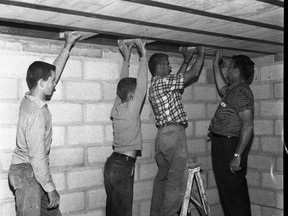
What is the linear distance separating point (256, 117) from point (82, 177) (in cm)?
251

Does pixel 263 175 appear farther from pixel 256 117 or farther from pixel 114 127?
pixel 114 127

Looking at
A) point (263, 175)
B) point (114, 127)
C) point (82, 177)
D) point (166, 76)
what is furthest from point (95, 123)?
point (263, 175)

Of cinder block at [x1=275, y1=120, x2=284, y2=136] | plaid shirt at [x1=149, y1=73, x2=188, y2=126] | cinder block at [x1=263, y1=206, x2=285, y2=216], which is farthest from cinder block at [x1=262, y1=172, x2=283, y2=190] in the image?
plaid shirt at [x1=149, y1=73, x2=188, y2=126]

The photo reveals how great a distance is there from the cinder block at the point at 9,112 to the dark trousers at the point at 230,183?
2.13 meters

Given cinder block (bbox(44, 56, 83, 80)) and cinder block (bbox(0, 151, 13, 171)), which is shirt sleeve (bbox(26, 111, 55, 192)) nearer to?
cinder block (bbox(0, 151, 13, 171))

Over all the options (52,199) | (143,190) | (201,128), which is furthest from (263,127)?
(52,199)

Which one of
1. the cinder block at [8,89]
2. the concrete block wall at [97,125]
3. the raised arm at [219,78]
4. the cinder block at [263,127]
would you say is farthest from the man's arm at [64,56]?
the cinder block at [263,127]

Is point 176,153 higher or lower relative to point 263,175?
higher

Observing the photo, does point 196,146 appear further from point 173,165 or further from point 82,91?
point 82,91

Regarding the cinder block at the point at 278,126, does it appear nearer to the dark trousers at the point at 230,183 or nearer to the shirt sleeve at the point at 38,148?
the dark trousers at the point at 230,183

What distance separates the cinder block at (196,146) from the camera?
4590 millimetres

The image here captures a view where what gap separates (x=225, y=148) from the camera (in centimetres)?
376

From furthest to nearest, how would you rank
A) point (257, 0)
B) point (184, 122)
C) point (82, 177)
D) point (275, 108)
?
point (275, 108)
point (184, 122)
point (82, 177)
point (257, 0)

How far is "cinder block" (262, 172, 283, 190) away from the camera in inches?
176
